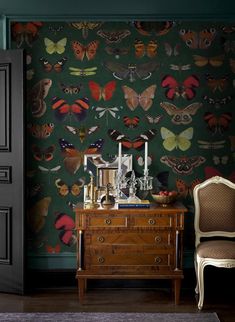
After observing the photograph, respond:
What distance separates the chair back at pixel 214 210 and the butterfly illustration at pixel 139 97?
0.92 metres

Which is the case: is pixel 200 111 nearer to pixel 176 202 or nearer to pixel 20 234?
pixel 176 202

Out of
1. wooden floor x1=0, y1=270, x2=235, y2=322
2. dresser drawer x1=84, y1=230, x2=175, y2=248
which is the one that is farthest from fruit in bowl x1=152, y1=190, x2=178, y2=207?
wooden floor x1=0, y1=270, x2=235, y2=322

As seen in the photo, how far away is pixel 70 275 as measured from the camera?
4934 millimetres

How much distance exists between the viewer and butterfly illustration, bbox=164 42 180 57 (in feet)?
16.0

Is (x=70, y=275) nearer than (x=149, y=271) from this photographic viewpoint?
No

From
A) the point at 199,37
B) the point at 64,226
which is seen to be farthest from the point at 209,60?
the point at 64,226

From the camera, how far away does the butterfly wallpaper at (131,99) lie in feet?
16.0

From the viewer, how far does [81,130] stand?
193 inches

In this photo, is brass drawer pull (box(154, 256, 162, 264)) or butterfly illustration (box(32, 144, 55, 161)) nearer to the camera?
brass drawer pull (box(154, 256, 162, 264))

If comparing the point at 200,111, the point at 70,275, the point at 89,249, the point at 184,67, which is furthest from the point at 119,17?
the point at 70,275

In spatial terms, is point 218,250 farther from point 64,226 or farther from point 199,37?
point 199,37

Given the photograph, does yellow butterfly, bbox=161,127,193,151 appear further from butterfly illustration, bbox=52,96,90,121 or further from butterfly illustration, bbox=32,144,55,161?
butterfly illustration, bbox=32,144,55,161

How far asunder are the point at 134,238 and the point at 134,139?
996 mm

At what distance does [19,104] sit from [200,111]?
1661 millimetres
